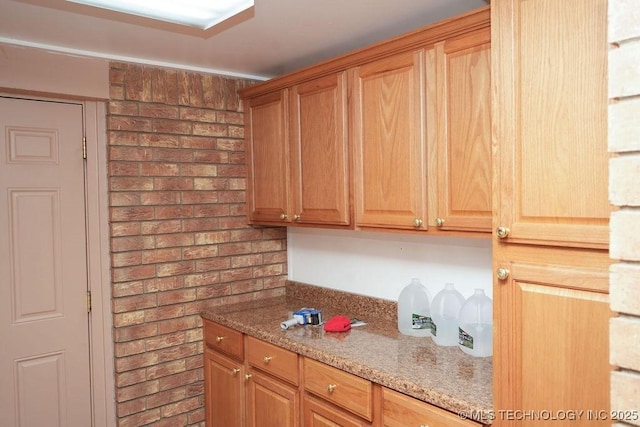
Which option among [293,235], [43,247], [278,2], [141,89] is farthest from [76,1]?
[293,235]

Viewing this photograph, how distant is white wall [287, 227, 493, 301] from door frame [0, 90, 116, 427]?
117 cm

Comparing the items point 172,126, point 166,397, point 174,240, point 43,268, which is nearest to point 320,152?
point 172,126

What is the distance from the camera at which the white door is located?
2.48 meters

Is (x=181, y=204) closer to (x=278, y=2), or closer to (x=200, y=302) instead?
(x=200, y=302)

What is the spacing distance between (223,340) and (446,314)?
4.08ft

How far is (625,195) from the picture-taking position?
2.92 ft

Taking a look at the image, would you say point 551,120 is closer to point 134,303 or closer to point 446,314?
point 446,314

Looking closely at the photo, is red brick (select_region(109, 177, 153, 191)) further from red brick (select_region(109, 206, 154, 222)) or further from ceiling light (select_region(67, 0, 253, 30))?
ceiling light (select_region(67, 0, 253, 30))

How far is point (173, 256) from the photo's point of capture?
290 centimetres

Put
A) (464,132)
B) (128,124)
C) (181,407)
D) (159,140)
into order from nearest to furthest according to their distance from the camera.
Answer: (464,132) → (128,124) → (159,140) → (181,407)

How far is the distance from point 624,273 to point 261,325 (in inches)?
77.7

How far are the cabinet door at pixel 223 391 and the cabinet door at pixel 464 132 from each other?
1434mm

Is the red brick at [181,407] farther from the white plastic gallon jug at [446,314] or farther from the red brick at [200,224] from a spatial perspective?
the white plastic gallon jug at [446,314]

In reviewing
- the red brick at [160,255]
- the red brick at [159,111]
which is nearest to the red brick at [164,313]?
the red brick at [160,255]
